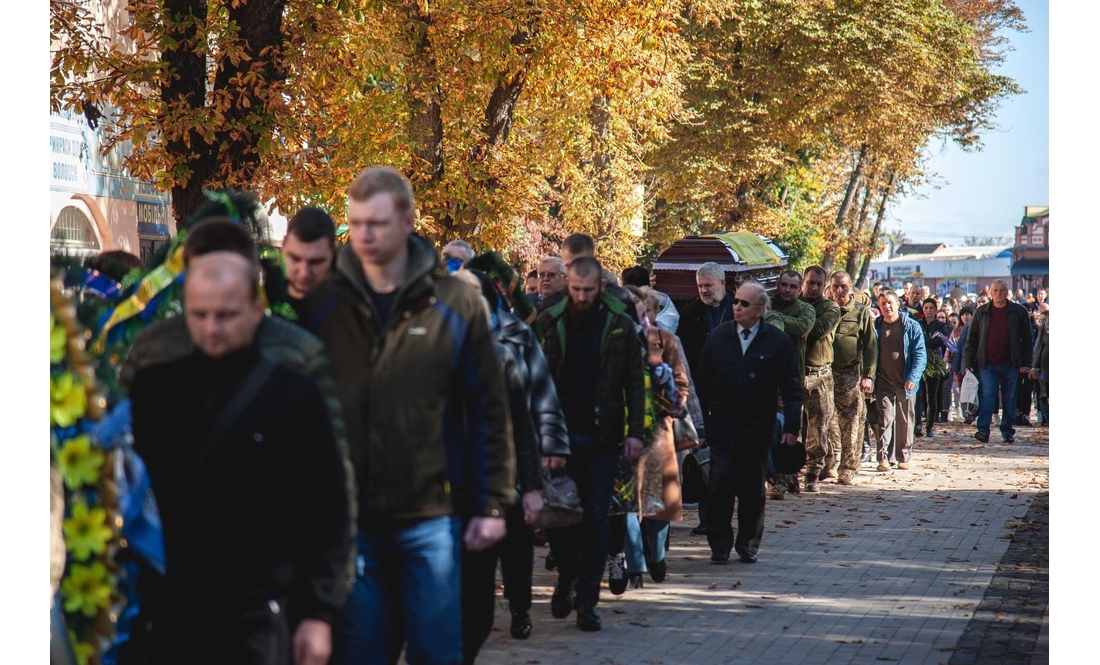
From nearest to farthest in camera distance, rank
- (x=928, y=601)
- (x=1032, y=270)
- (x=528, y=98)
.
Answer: (x=928, y=601) → (x=528, y=98) → (x=1032, y=270)

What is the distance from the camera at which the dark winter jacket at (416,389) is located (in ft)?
15.0

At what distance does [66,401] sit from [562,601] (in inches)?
199

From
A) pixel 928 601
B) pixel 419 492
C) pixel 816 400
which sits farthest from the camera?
pixel 816 400

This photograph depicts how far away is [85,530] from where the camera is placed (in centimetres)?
357

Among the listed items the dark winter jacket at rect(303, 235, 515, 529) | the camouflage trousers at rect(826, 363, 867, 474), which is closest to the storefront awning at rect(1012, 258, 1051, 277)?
the camouflage trousers at rect(826, 363, 867, 474)

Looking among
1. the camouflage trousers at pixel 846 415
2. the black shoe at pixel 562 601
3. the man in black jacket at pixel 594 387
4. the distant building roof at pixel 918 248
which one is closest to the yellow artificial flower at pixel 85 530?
the man in black jacket at pixel 594 387

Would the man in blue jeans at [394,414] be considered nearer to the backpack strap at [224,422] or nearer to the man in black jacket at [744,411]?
the backpack strap at [224,422]

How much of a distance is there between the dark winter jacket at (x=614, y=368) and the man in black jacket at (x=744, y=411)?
2.21 m

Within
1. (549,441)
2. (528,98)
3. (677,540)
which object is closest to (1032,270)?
(528,98)

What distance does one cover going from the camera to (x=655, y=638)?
7.77 m

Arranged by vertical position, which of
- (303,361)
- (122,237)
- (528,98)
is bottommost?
(303,361)

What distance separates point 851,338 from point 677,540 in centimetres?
449

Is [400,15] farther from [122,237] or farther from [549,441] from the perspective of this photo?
[549,441]

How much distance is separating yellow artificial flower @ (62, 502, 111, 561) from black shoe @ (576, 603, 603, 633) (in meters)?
4.67
